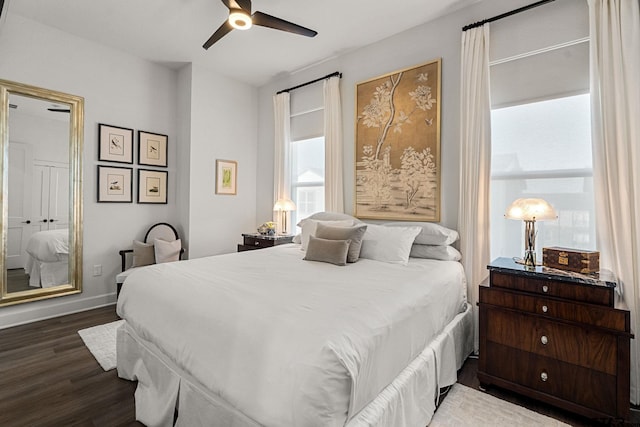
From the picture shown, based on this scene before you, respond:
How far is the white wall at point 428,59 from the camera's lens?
116 inches

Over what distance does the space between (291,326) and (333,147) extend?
293 cm

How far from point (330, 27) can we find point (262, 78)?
1.74 meters

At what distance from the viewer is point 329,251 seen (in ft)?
8.39

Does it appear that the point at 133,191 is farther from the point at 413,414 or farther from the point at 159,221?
the point at 413,414

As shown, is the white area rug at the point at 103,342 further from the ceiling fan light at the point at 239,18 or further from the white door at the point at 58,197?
the ceiling fan light at the point at 239,18

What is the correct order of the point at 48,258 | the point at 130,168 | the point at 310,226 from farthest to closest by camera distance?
the point at 130,168
the point at 48,258
the point at 310,226

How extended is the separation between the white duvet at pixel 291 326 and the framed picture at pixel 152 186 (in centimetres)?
235

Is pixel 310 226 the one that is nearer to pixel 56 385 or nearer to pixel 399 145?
pixel 399 145

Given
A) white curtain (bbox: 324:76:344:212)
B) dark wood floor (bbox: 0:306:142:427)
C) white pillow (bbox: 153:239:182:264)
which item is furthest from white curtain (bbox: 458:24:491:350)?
white pillow (bbox: 153:239:182:264)

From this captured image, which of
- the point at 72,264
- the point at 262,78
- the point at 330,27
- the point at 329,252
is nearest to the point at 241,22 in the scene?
the point at 330,27

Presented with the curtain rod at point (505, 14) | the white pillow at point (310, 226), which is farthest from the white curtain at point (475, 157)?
the white pillow at point (310, 226)

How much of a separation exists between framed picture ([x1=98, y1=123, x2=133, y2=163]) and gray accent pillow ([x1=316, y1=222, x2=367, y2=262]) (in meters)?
2.97

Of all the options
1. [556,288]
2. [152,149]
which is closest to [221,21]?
[152,149]

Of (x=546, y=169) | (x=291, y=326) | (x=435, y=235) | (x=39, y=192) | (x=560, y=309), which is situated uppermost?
(x=546, y=169)
